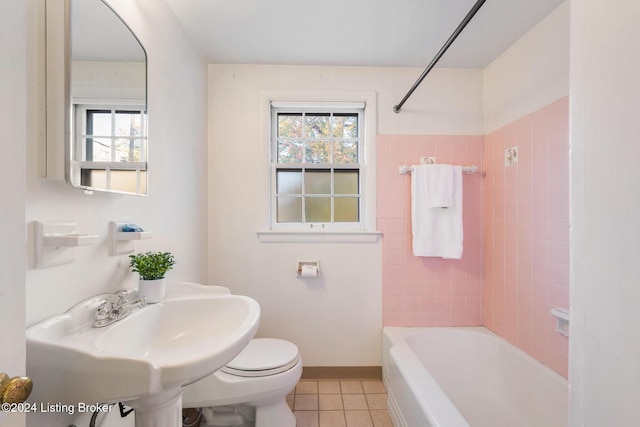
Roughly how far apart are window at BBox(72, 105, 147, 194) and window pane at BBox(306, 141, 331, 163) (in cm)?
114

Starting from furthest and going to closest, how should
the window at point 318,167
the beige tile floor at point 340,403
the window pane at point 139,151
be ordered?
the window at point 318,167, the beige tile floor at point 340,403, the window pane at point 139,151

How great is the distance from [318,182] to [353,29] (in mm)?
1006

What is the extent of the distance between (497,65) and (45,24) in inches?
91.4

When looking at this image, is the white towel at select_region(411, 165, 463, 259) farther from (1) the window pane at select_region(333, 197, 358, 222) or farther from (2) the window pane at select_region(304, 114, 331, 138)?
(2) the window pane at select_region(304, 114, 331, 138)

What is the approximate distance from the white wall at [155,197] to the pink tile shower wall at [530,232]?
2.02 metres

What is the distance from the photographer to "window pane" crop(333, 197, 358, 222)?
6.79ft

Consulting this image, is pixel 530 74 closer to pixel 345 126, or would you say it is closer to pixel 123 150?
pixel 345 126

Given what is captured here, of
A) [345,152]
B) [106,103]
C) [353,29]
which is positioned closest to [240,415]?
[106,103]

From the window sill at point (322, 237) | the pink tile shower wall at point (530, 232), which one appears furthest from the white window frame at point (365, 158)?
the pink tile shower wall at point (530, 232)

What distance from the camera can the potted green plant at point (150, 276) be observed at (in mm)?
1038

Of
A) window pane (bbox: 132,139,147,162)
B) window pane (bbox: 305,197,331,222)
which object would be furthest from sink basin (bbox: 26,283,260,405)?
window pane (bbox: 305,197,331,222)

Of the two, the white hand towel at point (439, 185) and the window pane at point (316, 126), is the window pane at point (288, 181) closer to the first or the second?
the window pane at point (316, 126)

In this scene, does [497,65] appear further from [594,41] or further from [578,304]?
[578,304]

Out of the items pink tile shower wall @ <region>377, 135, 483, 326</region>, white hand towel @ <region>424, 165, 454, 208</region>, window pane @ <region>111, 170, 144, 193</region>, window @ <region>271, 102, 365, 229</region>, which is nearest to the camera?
window pane @ <region>111, 170, 144, 193</region>
